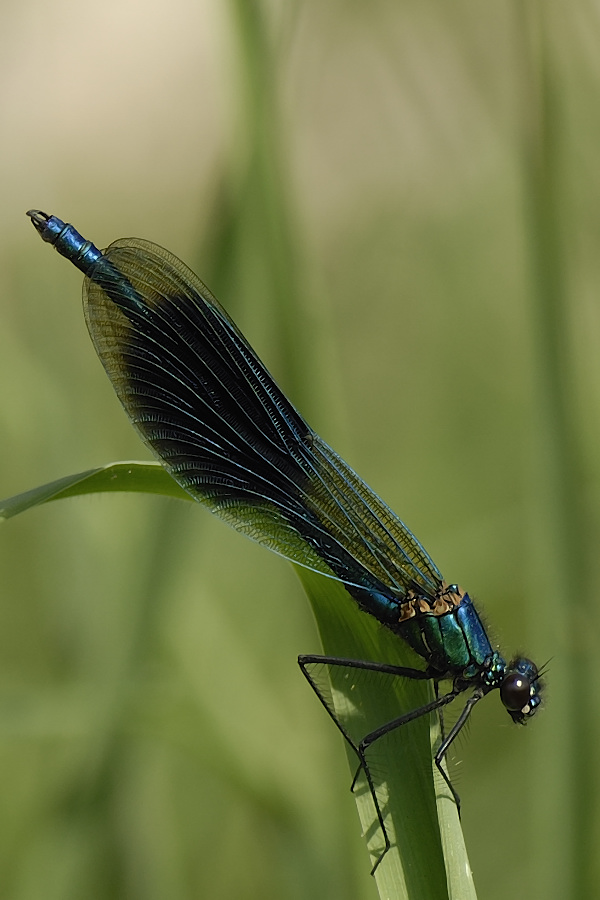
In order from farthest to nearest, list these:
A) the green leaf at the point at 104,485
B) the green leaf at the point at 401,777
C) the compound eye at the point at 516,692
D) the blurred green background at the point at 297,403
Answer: the blurred green background at the point at 297,403
the compound eye at the point at 516,692
the green leaf at the point at 104,485
the green leaf at the point at 401,777

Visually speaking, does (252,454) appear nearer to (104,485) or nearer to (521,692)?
(104,485)

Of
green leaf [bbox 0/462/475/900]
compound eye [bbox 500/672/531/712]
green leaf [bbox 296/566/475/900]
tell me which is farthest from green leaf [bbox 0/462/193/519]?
compound eye [bbox 500/672/531/712]

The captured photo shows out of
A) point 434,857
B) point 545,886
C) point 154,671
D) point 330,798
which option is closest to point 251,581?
point 154,671

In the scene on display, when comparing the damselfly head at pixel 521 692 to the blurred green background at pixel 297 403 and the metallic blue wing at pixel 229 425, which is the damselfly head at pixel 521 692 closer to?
the blurred green background at pixel 297 403

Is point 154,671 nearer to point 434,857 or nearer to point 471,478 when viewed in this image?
point 434,857

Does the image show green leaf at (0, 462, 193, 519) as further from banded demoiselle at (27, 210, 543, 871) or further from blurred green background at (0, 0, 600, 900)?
blurred green background at (0, 0, 600, 900)

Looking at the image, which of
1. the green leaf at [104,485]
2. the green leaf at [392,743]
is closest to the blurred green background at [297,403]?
the green leaf at [104,485]
